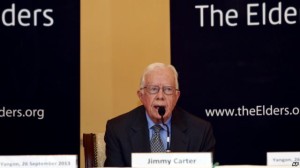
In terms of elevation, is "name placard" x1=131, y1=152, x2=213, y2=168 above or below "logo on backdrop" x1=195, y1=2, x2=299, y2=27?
below

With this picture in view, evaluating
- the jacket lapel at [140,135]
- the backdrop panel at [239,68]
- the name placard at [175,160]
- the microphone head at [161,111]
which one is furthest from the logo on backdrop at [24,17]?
the name placard at [175,160]

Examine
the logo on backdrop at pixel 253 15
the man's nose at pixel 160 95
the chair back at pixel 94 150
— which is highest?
the logo on backdrop at pixel 253 15

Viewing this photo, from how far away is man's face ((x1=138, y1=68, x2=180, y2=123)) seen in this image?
13.8 ft

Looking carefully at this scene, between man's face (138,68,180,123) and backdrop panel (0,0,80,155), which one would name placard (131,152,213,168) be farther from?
backdrop panel (0,0,80,155)

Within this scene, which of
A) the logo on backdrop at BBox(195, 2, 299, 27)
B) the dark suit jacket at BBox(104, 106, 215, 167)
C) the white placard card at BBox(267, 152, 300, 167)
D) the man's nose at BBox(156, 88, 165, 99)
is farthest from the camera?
the logo on backdrop at BBox(195, 2, 299, 27)

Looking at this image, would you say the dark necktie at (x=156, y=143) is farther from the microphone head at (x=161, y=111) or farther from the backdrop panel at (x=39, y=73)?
the backdrop panel at (x=39, y=73)

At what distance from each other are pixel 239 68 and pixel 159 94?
4.73 ft

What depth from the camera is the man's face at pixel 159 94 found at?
420 centimetres

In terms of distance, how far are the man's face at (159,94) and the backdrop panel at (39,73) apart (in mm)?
1379

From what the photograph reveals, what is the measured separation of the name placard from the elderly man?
0.96 meters

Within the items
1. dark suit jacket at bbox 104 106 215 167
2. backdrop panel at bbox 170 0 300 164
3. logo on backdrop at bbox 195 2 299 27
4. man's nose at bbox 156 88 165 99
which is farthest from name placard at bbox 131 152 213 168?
logo on backdrop at bbox 195 2 299 27

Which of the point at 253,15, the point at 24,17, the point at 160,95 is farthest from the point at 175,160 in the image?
the point at 24,17

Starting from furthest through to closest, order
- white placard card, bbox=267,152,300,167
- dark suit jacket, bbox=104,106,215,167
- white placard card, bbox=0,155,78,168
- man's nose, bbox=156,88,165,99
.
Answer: man's nose, bbox=156,88,165,99 < dark suit jacket, bbox=104,106,215,167 < white placard card, bbox=267,152,300,167 < white placard card, bbox=0,155,78,168

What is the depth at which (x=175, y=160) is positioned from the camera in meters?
3.12
